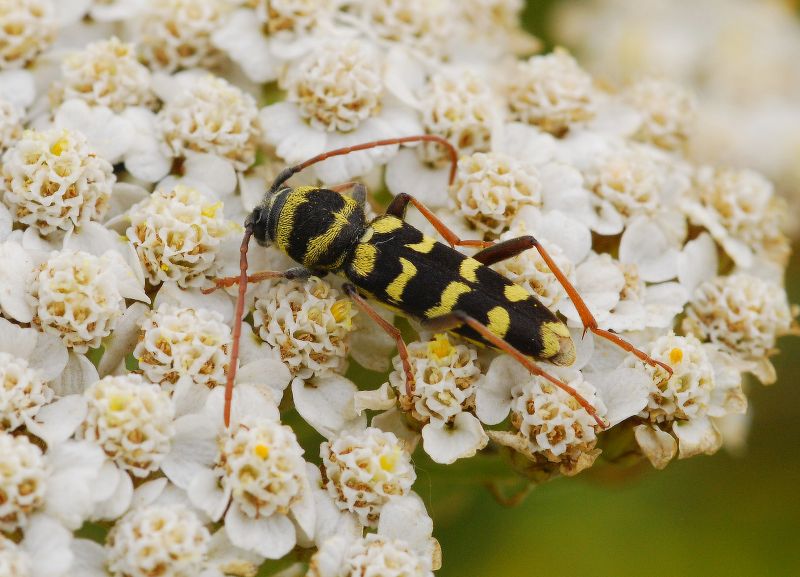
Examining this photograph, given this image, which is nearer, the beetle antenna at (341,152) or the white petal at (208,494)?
the white petal at (208,494)

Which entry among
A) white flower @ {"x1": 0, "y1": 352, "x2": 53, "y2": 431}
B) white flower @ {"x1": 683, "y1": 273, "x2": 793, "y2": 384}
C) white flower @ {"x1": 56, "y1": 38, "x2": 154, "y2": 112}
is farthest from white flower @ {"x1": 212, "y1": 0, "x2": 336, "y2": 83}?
white flower @ {"x1": 683, "y1": 273, "x2": 793, "y2": 384}

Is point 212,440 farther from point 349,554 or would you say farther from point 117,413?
point 349,554

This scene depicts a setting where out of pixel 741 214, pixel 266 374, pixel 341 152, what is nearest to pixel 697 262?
pixel 741 214

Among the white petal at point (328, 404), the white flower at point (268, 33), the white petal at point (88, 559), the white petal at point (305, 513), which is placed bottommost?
the white petal at point (88, 559)

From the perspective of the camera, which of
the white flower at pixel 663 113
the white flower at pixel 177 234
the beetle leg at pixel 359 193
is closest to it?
the white flower at pixel 177 234

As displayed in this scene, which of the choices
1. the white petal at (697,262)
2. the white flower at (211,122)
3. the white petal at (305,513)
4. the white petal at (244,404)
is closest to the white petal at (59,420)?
the white petal at (244,404)

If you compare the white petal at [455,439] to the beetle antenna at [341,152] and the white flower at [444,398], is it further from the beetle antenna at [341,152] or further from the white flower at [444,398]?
the beetle antenna at [341,152]

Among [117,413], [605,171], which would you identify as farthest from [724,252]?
[117,413]

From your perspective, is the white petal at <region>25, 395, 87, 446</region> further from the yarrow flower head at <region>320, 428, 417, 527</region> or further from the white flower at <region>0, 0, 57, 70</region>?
the white flower at <region>0, 0, 57, 70</region>
